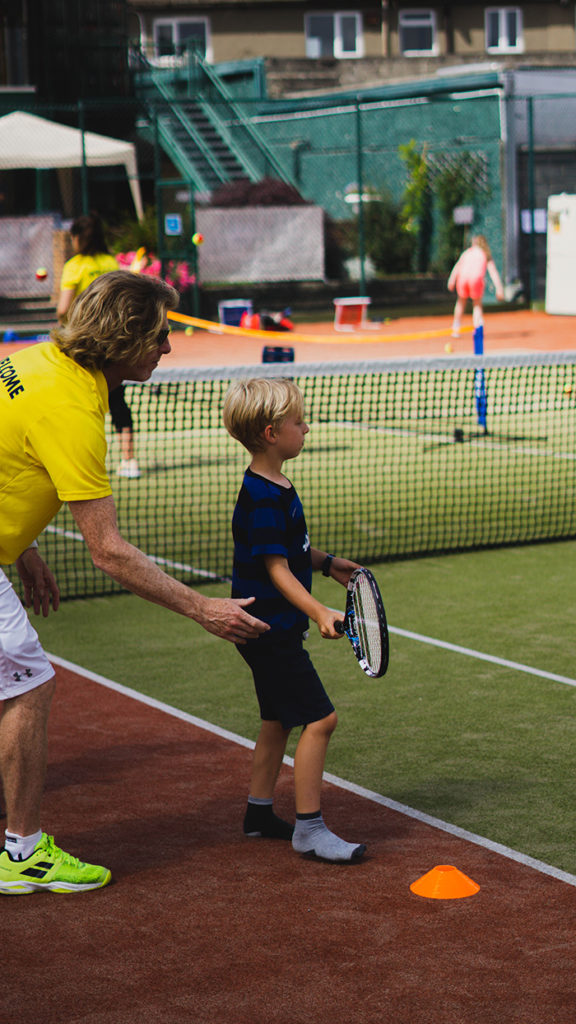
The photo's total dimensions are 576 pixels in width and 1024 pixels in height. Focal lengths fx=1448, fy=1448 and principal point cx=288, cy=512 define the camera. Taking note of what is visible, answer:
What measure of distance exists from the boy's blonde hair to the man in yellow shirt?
0.33m

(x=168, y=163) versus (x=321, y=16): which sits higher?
(x=321, y=16)

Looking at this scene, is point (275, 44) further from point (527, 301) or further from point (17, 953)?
point (17, 953)

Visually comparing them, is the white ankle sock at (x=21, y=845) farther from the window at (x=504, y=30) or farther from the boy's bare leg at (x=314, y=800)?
the window at (x=504, y=30)

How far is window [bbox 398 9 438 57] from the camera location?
41.1 metres

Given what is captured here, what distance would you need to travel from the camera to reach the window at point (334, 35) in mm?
40688

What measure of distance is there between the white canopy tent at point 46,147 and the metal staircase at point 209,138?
5.61 m

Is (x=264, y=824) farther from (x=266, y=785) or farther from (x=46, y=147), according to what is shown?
(x=46, y=147)

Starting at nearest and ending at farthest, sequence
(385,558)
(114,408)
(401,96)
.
→ (385,558), (114,408), (401,96)

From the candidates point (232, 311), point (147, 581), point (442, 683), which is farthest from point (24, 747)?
point (232, 311)

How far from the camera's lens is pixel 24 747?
3963mm

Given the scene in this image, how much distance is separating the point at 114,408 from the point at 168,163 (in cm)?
2267

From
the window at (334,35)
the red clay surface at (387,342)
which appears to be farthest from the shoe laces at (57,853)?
the window at (334,35)

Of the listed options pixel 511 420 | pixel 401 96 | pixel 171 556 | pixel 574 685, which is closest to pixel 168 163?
pixel 401 96

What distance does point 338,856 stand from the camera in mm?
4246
